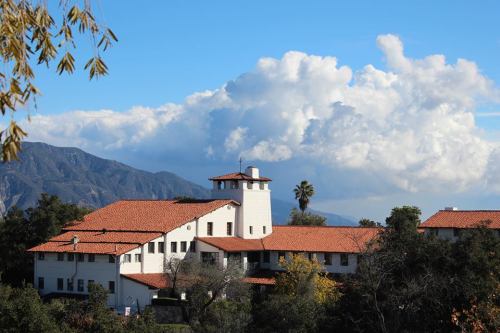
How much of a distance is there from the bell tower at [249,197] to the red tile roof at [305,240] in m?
1.07

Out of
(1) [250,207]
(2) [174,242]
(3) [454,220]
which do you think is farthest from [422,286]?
(3) [454,220]

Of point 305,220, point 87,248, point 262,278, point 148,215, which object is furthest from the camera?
point 305,220

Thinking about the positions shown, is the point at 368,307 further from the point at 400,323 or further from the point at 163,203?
the point at 163,203

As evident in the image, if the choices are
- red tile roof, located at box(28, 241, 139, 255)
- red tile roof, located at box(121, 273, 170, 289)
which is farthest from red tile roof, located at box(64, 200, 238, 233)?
red tile roof, located at box(121, 273, 170, 289)

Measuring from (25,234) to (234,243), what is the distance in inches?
768

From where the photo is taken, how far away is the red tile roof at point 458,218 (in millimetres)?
76000

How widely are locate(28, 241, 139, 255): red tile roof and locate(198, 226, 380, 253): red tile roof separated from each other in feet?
25.4

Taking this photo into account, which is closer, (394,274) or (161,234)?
(394,274)

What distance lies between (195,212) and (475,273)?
32610mm

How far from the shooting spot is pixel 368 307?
41.2m

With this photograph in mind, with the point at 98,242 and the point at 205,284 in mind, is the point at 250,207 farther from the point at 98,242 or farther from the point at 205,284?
the point at 205,284

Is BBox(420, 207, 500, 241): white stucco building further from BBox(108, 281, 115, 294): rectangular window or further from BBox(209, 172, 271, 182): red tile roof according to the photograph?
BBox(108, 281, 115, 294): rectangular window

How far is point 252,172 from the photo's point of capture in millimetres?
75000

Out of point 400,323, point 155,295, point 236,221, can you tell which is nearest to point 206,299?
point 155,295
